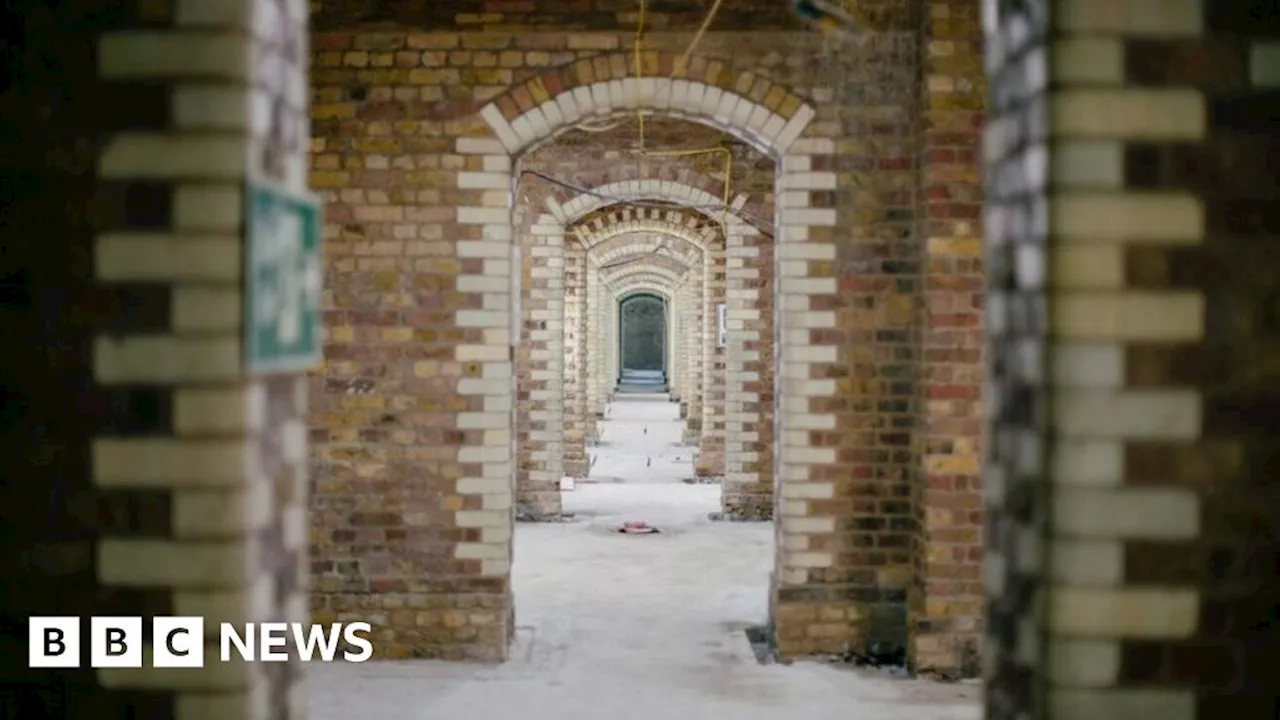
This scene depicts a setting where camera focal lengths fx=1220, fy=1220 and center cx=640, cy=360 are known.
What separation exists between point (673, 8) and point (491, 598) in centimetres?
332

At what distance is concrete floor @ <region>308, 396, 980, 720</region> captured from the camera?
5.76m

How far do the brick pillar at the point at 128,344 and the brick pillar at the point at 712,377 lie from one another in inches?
448

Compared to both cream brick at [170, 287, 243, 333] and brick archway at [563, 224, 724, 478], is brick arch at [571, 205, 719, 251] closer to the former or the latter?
brick archway at [563, 224, 724, 478]

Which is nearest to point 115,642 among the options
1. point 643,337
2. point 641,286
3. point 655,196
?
point 655,196

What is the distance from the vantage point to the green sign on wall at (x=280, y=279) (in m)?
2.44

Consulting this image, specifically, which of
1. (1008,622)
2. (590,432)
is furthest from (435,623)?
(590,432)

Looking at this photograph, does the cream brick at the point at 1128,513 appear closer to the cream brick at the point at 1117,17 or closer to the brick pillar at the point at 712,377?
the cream brick at the point at 1117,17

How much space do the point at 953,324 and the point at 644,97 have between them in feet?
6.65

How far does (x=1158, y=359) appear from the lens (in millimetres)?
2514

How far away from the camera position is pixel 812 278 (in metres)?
6.56

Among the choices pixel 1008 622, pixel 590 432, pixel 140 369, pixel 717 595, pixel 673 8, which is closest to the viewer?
pixel 140 369

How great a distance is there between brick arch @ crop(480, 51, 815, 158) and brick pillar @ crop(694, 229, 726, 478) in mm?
7341

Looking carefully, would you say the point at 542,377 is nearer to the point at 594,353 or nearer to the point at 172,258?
the point at 594,353

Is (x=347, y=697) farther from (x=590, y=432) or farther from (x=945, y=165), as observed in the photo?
(x=590, y=432)
